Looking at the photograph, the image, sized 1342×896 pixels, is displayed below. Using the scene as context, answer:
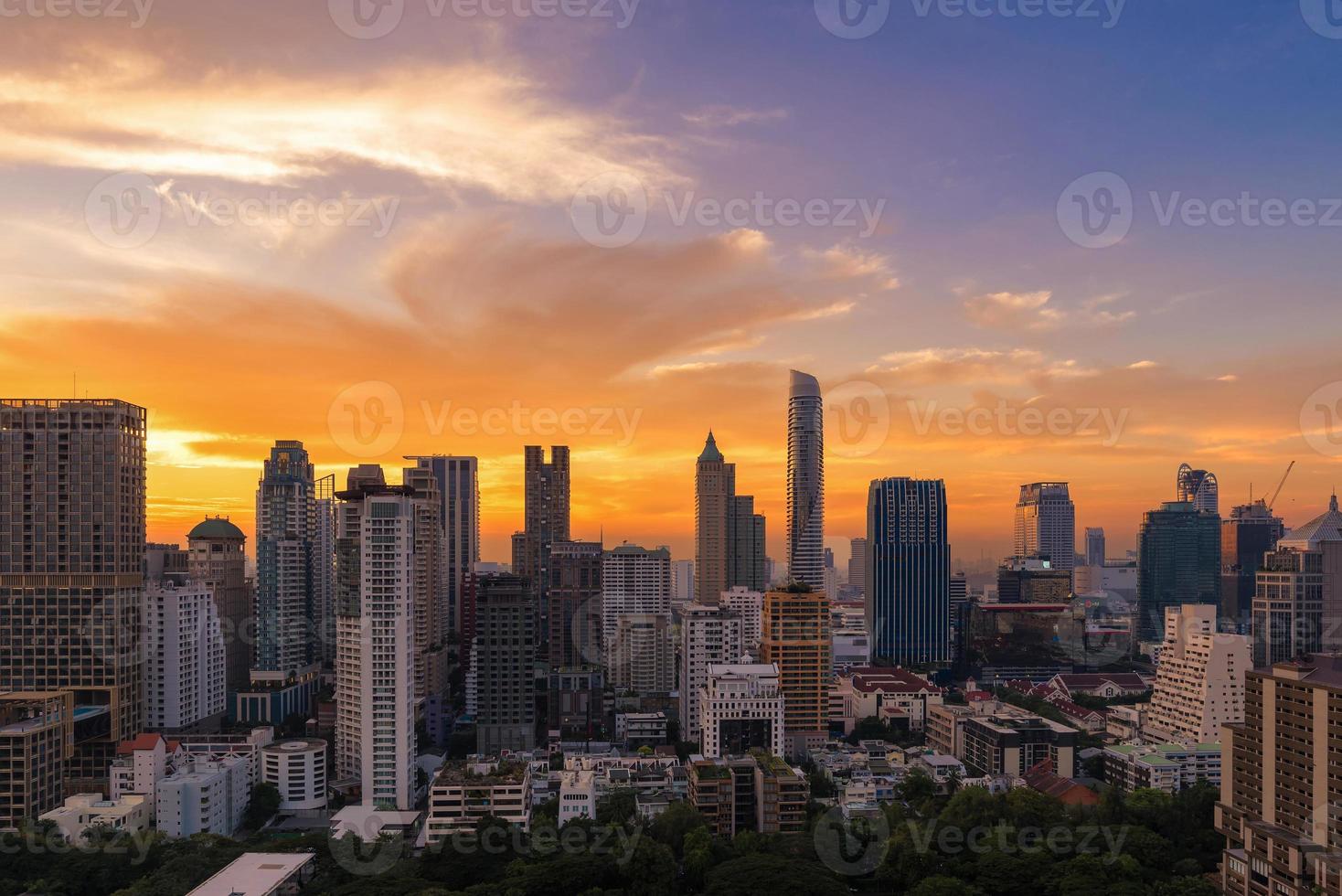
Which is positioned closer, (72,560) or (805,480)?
→ (72,560)

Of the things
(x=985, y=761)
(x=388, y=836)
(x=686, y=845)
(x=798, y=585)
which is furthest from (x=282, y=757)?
(x=985, y=761)

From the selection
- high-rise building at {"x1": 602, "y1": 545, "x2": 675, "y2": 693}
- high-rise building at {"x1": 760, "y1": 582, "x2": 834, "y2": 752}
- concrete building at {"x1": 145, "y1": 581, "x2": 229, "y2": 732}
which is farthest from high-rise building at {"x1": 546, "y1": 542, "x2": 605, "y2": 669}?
concrete building at {"x1": 145, "y1": 581, "x2": 229, "y2": 732}

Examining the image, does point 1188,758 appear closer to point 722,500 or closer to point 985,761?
point 985,761

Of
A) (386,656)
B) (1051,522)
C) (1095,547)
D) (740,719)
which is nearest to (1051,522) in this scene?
(1051,522)

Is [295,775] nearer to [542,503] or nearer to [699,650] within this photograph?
[699,650]

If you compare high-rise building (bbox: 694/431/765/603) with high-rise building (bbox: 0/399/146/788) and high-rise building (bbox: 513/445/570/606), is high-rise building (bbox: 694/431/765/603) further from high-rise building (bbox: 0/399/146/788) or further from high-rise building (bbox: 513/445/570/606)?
high-rise building (bbox: 0/399/146/788)
